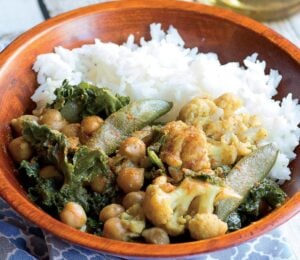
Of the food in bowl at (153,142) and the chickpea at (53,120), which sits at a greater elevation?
the chickpea at (53,120)

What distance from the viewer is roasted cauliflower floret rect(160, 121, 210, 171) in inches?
67.9

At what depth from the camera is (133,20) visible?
244 cm

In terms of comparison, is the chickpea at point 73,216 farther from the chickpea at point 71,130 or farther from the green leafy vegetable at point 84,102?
the green leafy vegetable at point 84,102

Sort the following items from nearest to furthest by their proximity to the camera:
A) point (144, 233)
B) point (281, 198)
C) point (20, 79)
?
point (144, 233), point (281, 198), point (20, 79)

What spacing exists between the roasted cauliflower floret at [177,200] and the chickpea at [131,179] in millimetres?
75

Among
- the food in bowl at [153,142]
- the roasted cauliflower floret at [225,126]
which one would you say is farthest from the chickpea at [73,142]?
Result: the roasted cauliflower floret at [225,126]

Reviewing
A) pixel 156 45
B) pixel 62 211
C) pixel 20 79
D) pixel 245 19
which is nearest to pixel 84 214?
pixel 62 211

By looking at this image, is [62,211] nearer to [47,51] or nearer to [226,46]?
[47,51]

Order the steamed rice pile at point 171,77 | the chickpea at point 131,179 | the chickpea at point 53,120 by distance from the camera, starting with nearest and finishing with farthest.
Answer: the chickpea at point 131,179 < the chickpea at point 53,120 < the steamed rice pile at point 171,77

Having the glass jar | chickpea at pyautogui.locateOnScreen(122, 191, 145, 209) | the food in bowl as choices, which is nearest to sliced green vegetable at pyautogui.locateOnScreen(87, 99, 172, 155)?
the food in bowl

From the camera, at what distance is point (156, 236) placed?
1.65m

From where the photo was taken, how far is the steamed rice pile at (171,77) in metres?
2.12

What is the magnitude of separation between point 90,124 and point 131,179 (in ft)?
0.90

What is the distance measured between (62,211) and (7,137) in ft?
1.40
